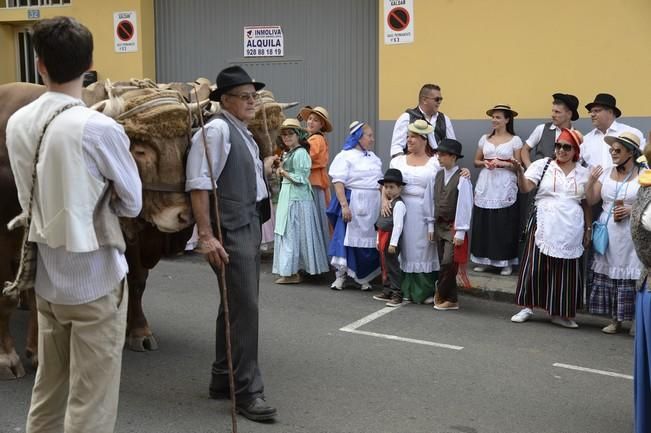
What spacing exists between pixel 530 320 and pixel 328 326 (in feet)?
6.33

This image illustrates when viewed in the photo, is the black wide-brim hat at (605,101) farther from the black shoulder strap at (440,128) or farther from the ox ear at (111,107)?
the ox ear at (111,107)

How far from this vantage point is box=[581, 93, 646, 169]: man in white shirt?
8.13 metres

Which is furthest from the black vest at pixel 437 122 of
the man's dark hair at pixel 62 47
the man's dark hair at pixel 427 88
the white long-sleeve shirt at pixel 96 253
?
the man's dark hair at pixel 62 47

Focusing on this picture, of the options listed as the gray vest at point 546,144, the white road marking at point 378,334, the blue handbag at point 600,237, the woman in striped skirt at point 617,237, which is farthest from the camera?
the gray vest at point 546,144

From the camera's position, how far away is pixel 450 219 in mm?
7922

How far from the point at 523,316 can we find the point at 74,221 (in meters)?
5.28

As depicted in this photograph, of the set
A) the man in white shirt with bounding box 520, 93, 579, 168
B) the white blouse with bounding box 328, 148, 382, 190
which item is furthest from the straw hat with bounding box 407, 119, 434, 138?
the man in white shirt with bounding box 520, 93, 579, 168

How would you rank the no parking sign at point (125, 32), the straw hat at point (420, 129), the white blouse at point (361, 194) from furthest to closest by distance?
1. the no parking sign at point (125, 32)
2. the white blouse at point (361, 194)
3. the straw hat at point (420, 129)

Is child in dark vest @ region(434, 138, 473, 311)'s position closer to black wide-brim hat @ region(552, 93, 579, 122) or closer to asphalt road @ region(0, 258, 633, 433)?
asphalt road @ region(0, 258, 633, 433)

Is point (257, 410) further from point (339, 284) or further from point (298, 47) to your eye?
point (298, 47)

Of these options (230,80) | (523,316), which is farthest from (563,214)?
(230,80)

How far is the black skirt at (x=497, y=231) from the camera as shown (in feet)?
29.1

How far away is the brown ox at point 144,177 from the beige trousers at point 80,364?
1288 millimetres

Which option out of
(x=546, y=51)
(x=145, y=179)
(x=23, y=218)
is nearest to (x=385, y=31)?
(x=546, y=51)
